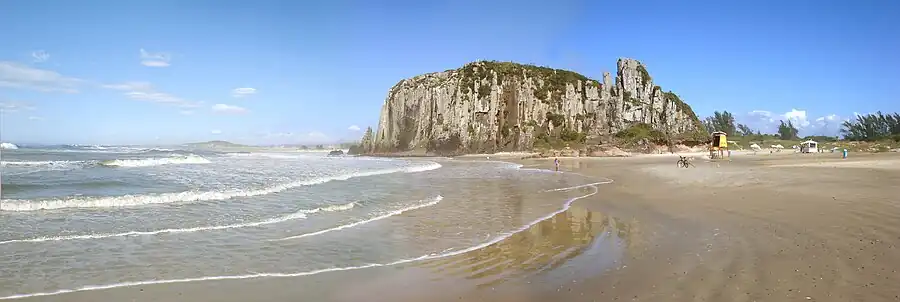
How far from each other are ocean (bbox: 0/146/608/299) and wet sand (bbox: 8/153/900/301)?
69 cm

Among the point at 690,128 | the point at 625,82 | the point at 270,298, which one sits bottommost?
the point at 270,298

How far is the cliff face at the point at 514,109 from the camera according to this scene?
77.0 metres

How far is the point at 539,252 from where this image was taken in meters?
8.51

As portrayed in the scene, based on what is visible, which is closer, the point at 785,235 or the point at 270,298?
the point at 270,298

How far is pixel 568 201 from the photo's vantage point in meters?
16.1

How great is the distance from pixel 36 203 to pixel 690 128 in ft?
Result: 297

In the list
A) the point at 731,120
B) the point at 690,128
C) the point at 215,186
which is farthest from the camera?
the point at 731,120

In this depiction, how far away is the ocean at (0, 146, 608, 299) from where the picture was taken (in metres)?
7.54

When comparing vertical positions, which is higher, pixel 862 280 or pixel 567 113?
pixel 567 113

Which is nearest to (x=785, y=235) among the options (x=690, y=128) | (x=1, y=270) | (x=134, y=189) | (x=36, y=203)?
(x=1, y=270)

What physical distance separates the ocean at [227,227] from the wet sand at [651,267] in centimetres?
69

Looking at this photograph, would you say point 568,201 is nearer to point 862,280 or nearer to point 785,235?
point 785,235

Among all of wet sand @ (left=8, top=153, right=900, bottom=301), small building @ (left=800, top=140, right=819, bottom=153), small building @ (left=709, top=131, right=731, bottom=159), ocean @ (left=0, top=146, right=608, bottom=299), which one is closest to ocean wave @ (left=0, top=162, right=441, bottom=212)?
ocean @ (left=0, top=146, right=608, bottom=299)

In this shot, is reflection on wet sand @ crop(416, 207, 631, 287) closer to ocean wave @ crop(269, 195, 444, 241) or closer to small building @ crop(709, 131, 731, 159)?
ocean wave @ crop(269, 195, 444, 241)
